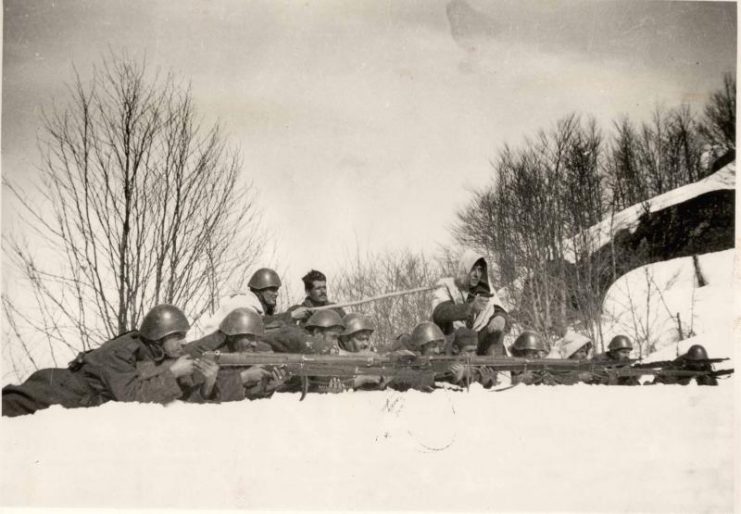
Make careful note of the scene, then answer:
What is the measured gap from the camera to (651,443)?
352 inches

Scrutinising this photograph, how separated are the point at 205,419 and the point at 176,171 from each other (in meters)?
5.29

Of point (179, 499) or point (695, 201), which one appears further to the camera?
point (695, 201)

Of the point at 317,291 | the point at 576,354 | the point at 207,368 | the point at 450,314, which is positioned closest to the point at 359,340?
the point at 317,291

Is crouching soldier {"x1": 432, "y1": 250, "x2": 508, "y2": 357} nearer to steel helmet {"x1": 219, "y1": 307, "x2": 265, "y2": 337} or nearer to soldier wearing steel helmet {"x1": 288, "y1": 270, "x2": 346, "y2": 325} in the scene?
soldier wearing steel helmet {"x1": 288, "y1": 270, "x2": 346, "y2": 325}

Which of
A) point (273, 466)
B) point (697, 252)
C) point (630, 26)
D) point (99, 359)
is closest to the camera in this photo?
point (99, 359)

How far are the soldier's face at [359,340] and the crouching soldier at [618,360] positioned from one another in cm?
375

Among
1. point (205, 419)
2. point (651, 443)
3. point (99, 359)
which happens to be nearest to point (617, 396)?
point (651, 443)

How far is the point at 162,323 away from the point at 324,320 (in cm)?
291

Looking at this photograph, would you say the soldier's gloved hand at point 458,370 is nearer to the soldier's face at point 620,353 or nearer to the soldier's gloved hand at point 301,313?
the soldier's gloved hand at point 301,313

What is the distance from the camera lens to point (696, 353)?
1197cm

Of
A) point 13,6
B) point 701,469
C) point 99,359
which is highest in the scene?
point 13,6

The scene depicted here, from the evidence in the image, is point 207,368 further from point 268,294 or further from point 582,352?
point 582,352

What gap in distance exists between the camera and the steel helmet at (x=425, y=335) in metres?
10.2

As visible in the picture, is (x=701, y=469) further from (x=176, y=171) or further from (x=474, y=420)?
(x=176, y=171)
